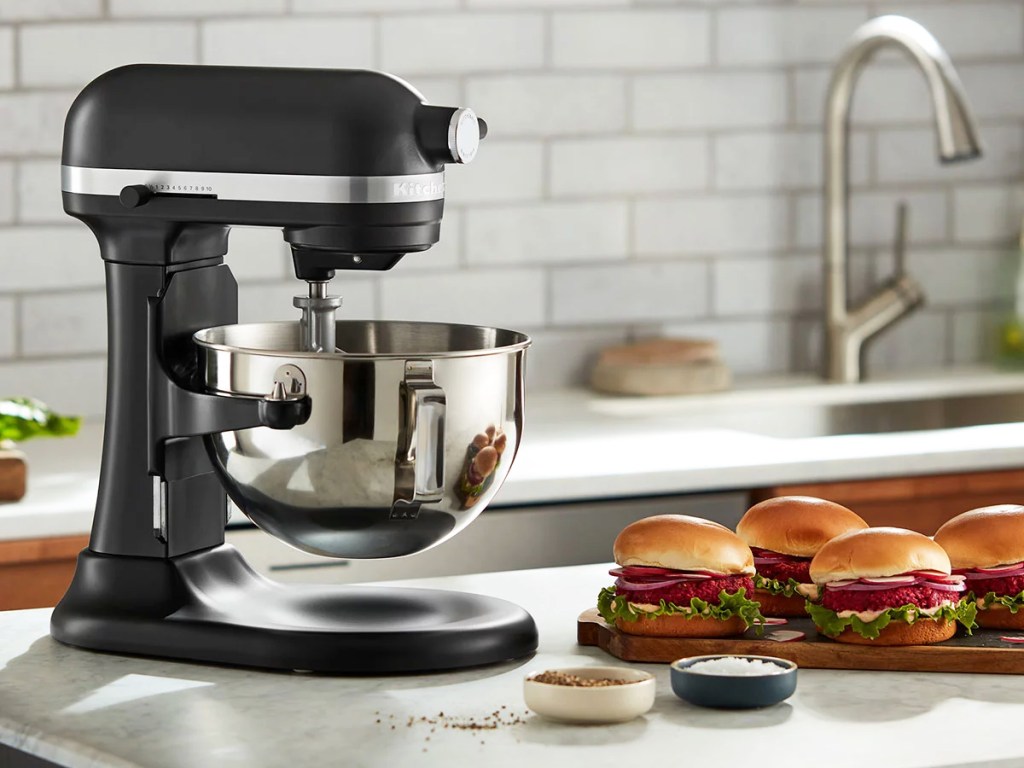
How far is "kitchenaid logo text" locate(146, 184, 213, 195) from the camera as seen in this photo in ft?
4.84

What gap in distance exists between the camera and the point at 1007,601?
4.82 feet

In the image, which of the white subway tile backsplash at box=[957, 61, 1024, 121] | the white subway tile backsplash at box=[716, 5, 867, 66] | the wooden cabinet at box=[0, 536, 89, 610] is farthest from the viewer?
the white subway tile backsplash at box=[957, 61, 1024, 121]

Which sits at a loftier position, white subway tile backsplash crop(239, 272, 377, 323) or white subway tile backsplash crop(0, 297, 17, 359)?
white subway tile backsplash crop(239, 272, 377, 323)

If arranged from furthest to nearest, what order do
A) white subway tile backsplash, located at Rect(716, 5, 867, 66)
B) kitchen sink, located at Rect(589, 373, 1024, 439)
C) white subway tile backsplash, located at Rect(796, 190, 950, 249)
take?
white subway tile backsplash, located at Rect(796, 190, 950, 249), white subway tile backsplash, located at Rect(716, 5, 867, 66), kitchen sink, located at Rect(589, 373, 1024, 439)

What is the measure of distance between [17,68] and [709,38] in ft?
4.17

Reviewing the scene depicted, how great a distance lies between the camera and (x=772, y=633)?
1.48m

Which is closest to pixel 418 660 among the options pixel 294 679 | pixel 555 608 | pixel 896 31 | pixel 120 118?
pixel 294 679

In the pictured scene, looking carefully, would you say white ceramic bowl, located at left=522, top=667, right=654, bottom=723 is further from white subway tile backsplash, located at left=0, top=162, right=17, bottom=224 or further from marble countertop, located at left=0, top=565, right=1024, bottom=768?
white subway tile backsplash, located at left=0, top=162, right=17, bottom=224

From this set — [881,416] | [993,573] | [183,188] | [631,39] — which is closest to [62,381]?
[631,39]

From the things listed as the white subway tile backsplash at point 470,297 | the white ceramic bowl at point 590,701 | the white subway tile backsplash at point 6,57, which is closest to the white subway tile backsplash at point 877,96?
the white subway tile backsplash at point 470,297

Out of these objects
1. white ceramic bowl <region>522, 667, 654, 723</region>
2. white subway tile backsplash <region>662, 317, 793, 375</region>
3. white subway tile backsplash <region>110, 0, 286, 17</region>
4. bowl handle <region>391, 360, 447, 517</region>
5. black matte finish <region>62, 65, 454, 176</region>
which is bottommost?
white ceramic bowl <region>522, 667, 654, 723</region>

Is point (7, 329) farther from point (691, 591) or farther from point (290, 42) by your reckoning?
point (691, 591)

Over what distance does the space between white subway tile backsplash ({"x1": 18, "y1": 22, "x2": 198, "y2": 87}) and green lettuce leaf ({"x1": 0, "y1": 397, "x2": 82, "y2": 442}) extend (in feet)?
2.12

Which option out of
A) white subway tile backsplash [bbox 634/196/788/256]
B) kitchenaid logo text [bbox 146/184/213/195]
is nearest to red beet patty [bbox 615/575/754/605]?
kitchenaid logo text [bbox 146/184/213/195]
